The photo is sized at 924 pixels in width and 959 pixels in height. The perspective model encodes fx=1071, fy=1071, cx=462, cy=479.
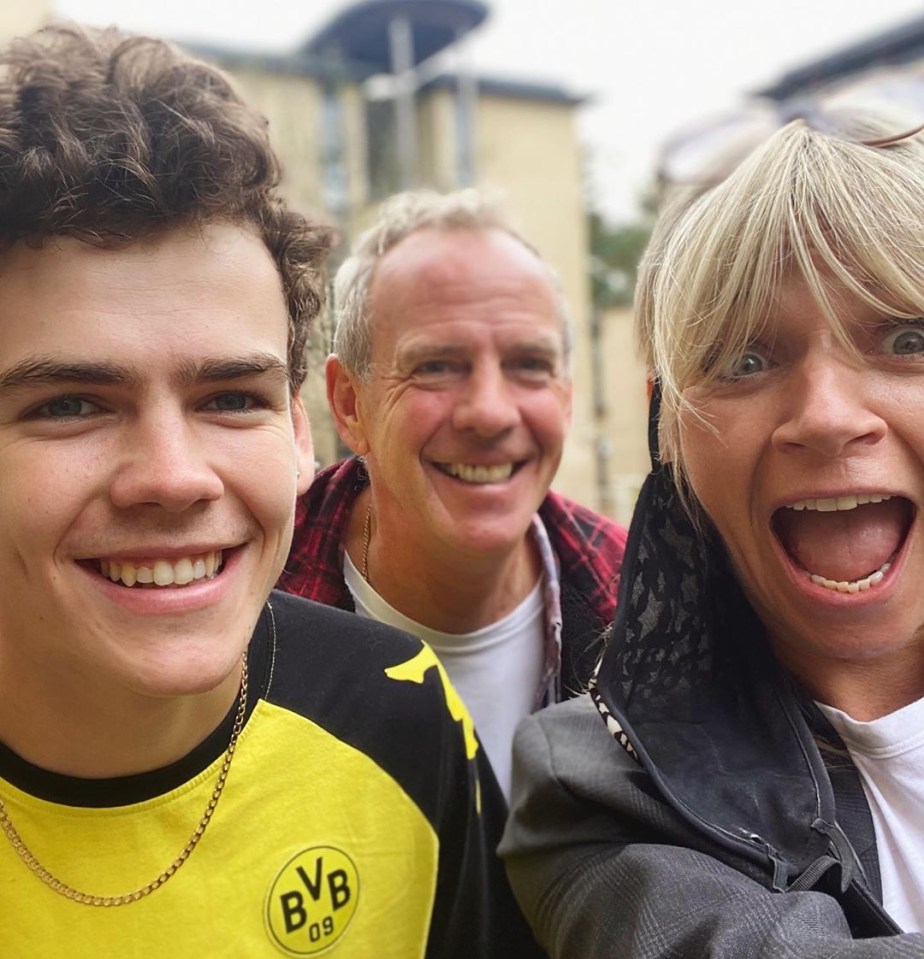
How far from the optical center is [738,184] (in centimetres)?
163

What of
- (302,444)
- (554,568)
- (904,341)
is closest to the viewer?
(904,341)

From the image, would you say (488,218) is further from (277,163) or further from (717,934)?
(717,934)

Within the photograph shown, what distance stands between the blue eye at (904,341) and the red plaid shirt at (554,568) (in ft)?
2.70

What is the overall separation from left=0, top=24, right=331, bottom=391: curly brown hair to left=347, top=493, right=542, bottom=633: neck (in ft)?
2.93

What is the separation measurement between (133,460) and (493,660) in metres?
1.27

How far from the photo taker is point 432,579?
8.14 ft

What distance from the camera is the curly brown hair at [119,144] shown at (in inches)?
56.1

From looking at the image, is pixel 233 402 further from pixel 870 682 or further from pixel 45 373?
pixel 870 682

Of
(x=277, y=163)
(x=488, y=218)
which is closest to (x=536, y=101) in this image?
(x=488, y=218)

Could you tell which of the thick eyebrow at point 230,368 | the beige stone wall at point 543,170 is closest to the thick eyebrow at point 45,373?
the thick eyebrow at point 230,368

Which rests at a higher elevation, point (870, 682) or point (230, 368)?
point (230, 368)

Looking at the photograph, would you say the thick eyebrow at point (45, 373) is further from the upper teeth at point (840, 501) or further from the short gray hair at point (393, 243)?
the short gray hair at point (393, 243)

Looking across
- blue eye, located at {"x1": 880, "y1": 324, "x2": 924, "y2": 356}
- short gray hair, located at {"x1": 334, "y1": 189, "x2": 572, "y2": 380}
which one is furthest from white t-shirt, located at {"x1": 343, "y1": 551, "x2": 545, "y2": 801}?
blue eye, located at {"x1": 880, "y1": 324, "x2": 924, "y2": 356}

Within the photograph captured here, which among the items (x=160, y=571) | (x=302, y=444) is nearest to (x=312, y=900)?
(x=160, y=571)
